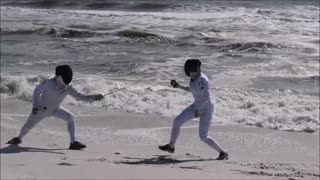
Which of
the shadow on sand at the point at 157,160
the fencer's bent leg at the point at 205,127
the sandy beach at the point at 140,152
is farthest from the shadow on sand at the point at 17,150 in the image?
the fencer's bent leg at the point at 205,127

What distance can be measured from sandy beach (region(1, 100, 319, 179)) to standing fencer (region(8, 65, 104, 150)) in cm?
26

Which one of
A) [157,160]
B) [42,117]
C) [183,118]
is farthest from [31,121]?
[183,118]

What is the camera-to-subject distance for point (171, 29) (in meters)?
25.3

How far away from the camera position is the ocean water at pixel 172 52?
11438 millimetres

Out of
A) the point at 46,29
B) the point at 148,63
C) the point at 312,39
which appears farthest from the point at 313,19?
the point at 148,63

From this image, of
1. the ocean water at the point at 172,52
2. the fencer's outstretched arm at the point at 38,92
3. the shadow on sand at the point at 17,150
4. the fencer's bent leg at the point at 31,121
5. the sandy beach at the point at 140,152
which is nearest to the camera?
the sandy beach at the point at 140,152

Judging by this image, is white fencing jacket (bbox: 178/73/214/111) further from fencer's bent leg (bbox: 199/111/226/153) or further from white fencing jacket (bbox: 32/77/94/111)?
white fencing jacket (bbox: 32/77/94/111)

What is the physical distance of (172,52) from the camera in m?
19.4

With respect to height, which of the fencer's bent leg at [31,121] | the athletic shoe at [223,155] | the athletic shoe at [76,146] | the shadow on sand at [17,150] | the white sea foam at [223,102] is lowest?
the white sea foam at [223,102]

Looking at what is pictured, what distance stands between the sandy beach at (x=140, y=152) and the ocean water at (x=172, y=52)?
2.68ft

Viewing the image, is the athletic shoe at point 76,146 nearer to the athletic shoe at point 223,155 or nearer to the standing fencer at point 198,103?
the standing fencer at point 198,103

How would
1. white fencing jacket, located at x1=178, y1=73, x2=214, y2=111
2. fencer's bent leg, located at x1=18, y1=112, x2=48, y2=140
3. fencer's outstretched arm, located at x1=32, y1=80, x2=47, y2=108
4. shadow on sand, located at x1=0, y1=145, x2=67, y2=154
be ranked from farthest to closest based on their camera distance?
fencer's bent leg, located at x1=18, y1=112, x2=48, y2=140 < white fencing jacket, located at x1=178, y1=73, x2=214, y2=111 < fencer's outstretched arm, located at x1=32, y1=80, x2=47, y2=108 < shadow on sand, located at x1=0, y1=145, x2=67, y2=154

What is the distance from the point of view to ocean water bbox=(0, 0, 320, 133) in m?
11.4

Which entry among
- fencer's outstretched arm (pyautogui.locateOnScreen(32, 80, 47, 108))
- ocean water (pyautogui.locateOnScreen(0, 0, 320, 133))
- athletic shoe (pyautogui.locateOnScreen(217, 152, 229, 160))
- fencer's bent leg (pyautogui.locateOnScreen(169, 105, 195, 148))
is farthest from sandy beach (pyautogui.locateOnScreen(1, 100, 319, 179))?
ocean water (pyautogui.locateOnScreen(0, 0, 320, 133))
